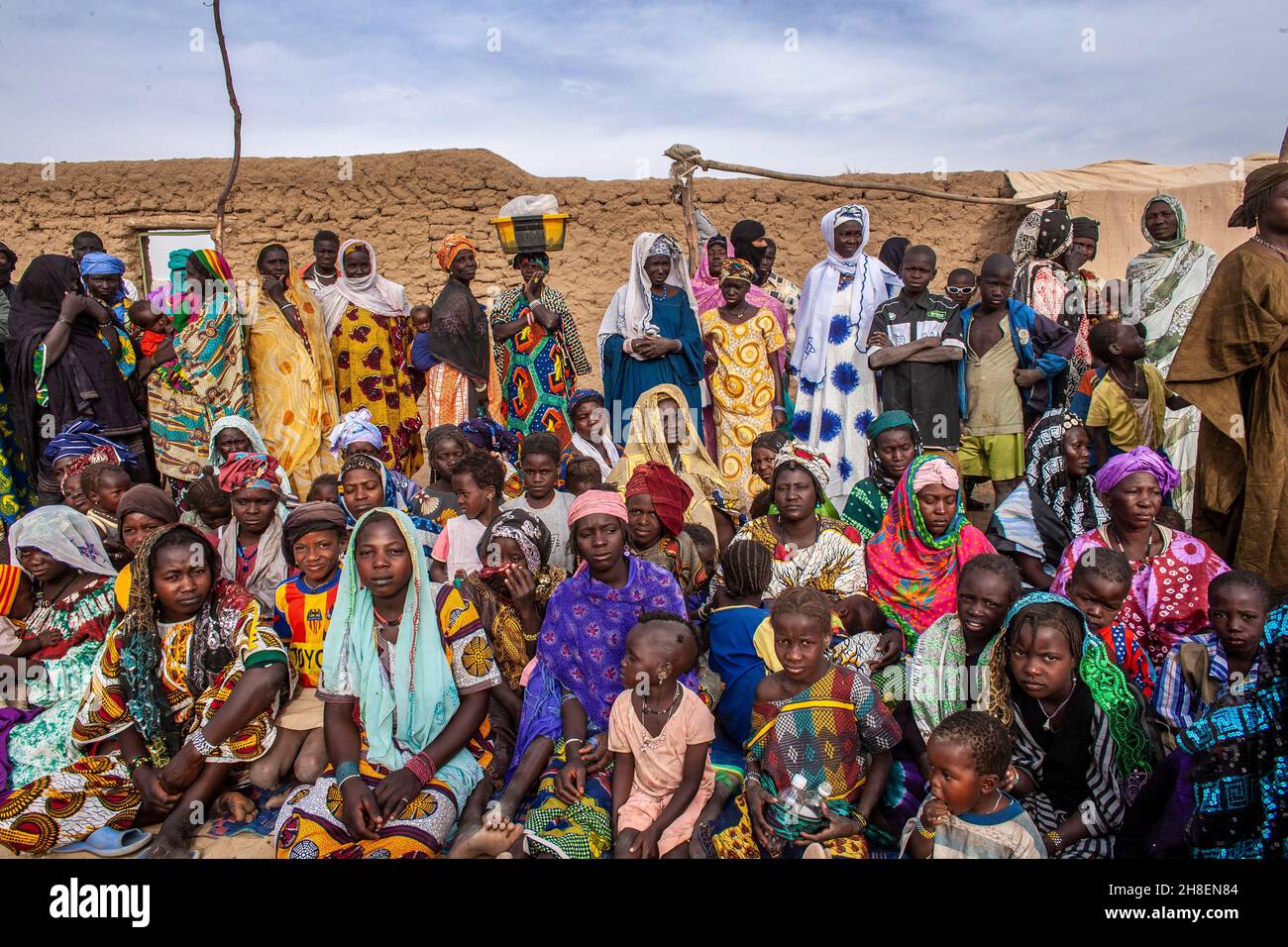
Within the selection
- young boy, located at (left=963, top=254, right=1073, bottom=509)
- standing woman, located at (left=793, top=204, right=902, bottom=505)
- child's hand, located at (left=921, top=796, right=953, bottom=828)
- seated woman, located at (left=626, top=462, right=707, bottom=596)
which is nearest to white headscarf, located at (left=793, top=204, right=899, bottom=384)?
standing woman, located at (left=793, top=204, right=902, bottom=505)

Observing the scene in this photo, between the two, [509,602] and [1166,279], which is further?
[1166,279]

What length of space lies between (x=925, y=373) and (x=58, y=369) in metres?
6.01

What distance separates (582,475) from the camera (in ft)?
18.1

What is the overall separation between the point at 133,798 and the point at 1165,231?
722 centimetres

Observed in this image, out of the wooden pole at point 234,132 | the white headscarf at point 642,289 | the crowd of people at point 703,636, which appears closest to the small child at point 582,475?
the crowd of people at point 703,636

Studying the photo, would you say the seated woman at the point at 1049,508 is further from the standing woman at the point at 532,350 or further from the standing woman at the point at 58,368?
the standing woman at the point at 58,368

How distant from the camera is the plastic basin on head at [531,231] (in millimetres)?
7316

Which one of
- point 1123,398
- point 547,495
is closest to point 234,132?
point 547,495

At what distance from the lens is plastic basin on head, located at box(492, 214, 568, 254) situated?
7.32m

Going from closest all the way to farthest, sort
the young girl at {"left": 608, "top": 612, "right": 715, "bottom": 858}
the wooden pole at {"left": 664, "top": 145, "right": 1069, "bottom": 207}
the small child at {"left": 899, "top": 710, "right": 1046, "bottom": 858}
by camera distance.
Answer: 1. the small child at {"left": 899, "top": 710, "right": 1046, "bottom": 858}
2. the young girl at {"left": 608, "top": 612, "right": 715, "bottom": 858}
3. the wooden pole at {"left": 664, "top": 145, "right": 1069, "bottom": 207}

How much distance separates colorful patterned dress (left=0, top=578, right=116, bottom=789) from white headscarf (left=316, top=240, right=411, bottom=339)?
407 cm

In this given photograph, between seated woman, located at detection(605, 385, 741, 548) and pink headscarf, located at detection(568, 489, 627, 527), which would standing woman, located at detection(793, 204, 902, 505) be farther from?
pink headscarf, located at detection(568, 489, 627, 527)

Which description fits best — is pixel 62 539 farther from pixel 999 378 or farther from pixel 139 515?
pixel 999 378
